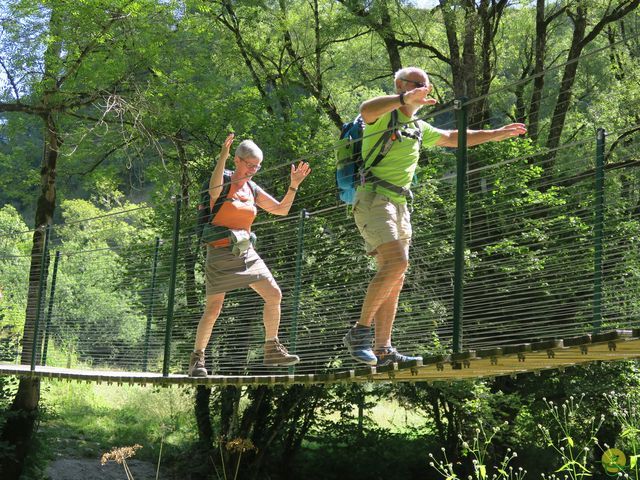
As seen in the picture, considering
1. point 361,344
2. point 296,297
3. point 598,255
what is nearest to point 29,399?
point 296,297

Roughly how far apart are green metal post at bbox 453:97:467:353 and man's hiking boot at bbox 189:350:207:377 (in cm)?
185

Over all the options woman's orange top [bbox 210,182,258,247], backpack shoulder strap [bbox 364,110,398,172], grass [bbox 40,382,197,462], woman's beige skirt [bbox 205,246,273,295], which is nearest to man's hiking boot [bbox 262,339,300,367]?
woman's beige skirt [bbox 205,246,273,295]

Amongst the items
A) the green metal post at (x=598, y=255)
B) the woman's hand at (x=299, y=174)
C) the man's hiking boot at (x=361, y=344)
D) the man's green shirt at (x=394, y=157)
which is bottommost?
the man's hiking boot at (x=361, y=344)

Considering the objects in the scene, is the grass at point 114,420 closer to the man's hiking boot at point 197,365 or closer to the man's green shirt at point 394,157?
the man's hiking boot at point 197,365

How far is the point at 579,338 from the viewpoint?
10.4 ft

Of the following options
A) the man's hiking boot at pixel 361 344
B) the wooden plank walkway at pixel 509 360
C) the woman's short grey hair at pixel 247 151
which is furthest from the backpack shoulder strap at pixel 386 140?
the woman's short grey hair at pixel 247 151

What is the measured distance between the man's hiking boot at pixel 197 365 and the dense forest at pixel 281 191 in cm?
227

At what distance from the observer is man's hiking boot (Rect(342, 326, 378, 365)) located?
3.94 meters

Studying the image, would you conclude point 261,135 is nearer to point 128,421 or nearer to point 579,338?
point 128,421

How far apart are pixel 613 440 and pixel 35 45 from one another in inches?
328

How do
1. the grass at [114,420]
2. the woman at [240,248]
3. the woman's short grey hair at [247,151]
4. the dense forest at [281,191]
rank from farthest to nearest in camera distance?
1. the grass at [114,420]
2. the dense forest at [281,191]
3. the woman at [240,248]
4. the woman's short grey hair at [247,151]

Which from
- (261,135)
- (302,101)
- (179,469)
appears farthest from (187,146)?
(179,469)

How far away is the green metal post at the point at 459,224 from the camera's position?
3752mm

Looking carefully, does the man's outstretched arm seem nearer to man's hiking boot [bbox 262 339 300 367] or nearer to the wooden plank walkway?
the wooden plank walkway
